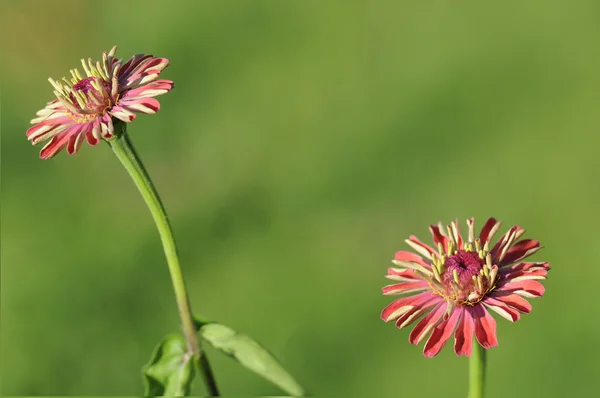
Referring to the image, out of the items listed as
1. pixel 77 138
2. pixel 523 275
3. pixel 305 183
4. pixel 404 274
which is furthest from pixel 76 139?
pixel 305 183

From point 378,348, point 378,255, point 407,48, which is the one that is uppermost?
point 407,48

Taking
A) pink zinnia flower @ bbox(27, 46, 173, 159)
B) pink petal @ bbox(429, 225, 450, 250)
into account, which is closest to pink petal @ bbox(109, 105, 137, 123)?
pink zinnia flower @ bbox(27, 46, 173, 159)

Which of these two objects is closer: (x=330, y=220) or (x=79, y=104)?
(x=79, y=104)

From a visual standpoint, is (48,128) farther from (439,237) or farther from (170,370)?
(439,237)

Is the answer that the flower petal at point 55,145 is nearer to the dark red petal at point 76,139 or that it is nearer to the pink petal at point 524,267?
the dark red petal at point 76,139

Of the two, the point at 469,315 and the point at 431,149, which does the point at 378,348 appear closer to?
the point at 431,149

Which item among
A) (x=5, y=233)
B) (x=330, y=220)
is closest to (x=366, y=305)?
(x=330, y=220)

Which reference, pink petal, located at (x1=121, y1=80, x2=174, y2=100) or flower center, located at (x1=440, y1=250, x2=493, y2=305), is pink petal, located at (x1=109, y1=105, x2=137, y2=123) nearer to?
pink petal, located at (x1=121, y1=80, x2=174, y2=100)
